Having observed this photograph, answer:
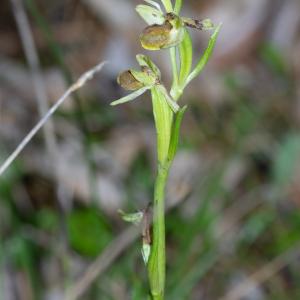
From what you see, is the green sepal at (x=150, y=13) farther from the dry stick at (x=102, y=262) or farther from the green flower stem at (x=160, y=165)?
the dry stick at (x=102, y=262)

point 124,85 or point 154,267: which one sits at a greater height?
point 124,85

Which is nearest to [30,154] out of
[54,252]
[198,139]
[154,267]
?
[54,252]

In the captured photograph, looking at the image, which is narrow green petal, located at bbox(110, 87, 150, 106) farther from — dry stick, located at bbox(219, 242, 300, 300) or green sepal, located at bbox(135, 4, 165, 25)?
dry stick, located at bbox(219, 242, 300, 300)

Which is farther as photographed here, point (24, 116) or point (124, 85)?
point (24, 116)

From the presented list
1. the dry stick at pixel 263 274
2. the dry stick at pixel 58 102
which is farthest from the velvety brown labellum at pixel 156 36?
the dry stick at pixel 263 274

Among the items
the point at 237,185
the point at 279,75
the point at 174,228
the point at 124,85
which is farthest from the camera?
the point at 279,75

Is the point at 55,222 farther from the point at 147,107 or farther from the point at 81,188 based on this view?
the point at 147,107

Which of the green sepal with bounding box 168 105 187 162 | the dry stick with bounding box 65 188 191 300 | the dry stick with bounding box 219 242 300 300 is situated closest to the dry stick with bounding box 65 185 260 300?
the dry stick with bounding box 65 188 191 300

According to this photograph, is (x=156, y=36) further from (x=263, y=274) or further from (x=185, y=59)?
(x=263, y=274)
